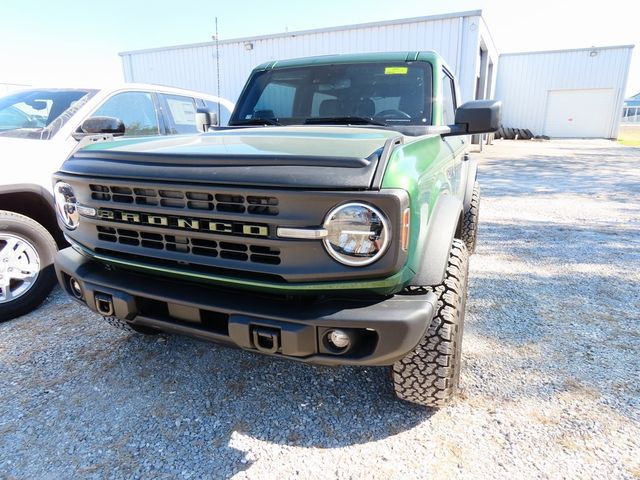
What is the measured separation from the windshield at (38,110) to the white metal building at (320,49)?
10.4 metres

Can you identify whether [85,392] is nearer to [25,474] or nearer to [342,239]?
[25,474]

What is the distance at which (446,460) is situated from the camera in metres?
1.83

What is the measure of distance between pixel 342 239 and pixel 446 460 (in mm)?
1117

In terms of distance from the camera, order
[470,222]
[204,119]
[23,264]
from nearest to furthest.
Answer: [23,264]
[204,119]
[470,222]

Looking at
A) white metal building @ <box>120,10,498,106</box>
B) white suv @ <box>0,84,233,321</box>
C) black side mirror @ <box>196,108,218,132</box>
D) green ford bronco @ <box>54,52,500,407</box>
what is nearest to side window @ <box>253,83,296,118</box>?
black side mirror @ <box>196,108,218,132</box>

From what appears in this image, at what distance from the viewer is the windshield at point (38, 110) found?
341cm

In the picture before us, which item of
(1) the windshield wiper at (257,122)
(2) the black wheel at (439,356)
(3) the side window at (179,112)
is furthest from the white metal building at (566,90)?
(2) the black wheel at (439,356)

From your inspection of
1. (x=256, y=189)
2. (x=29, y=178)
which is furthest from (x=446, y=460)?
(x=29, y=178)

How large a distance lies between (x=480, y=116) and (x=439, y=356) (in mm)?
1458

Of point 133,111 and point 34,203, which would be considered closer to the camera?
point 34,203

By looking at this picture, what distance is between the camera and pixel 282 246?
5.14ft

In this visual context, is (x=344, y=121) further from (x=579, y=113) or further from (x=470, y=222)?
(x=579, y=113)

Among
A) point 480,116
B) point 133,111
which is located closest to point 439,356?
point 480,116

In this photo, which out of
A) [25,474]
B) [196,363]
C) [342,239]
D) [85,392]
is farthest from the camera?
[196,363]
